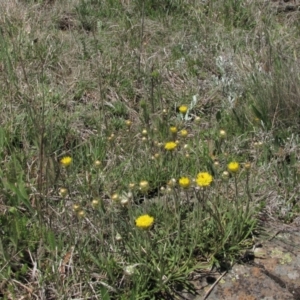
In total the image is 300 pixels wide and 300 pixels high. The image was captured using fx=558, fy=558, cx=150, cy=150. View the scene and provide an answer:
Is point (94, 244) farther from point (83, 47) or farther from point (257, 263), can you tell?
point (83, 47)

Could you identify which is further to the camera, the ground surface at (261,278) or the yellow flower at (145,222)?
the ground surface at (261,278)

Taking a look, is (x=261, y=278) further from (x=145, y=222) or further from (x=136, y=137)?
(x=136, y=137)

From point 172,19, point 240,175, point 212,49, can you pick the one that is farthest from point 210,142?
point 172,19

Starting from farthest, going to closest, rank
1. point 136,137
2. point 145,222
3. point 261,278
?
1. point 136,137
2. point 261,278
3. point 145,222

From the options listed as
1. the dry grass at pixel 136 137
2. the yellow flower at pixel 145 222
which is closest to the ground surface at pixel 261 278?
the dry grass at pixel 136 137

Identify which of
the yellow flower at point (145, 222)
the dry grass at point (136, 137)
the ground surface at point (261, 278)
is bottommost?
the ground surface at point (261, 278)

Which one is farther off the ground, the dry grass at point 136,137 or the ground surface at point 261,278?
the dry grass at point 136,137

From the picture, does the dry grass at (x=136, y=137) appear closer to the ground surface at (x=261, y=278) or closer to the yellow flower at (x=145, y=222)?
the ground surface at (x=261, y=278)

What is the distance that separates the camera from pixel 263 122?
309cm

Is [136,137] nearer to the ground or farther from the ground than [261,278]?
farther from the ground

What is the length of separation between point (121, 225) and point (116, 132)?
0.91 metres

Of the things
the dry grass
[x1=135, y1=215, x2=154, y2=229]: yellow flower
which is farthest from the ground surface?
[x1=135, y1=215, x2=154, y2=229]: yellow flower

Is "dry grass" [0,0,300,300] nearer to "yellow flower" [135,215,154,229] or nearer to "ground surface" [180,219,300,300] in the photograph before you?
"ground surface" [180,219,300,300]

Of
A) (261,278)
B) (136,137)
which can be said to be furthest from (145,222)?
(136,137)
